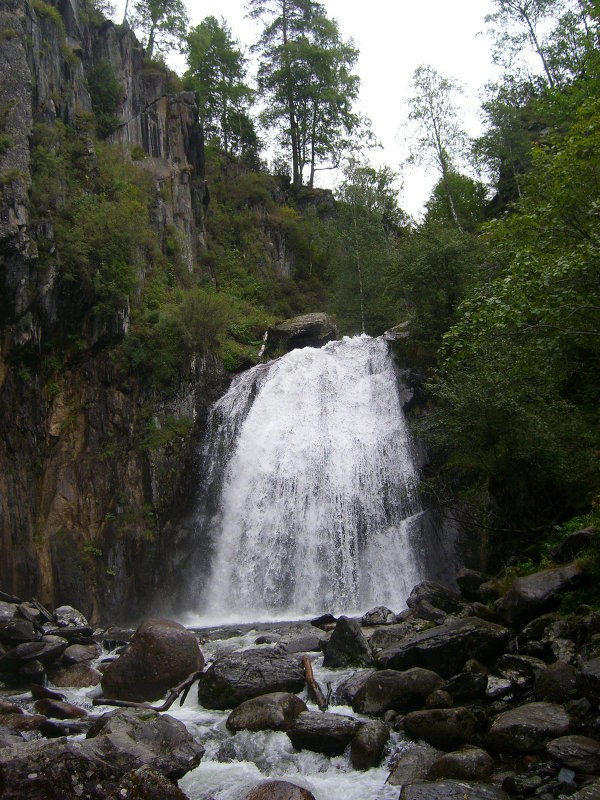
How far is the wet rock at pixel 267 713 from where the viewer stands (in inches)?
290

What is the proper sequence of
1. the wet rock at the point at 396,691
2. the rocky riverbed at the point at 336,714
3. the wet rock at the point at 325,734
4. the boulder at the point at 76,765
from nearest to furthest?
1. the boulder at the point at 76,765
2. the rocky riverbed at the point at 336,714
3. the wet rock at the point at 325,734
4. the wet rock at the point at 396,691

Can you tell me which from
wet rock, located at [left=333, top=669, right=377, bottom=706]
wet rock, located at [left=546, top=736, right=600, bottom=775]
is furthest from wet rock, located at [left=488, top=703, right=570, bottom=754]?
wet rock, located at [left=333, top=669, right=377, bottom=706]

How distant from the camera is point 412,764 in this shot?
6.19 meters

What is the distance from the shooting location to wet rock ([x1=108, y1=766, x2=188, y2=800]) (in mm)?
4895

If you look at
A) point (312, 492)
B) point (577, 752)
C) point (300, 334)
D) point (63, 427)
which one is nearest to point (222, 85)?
point (300, 334)

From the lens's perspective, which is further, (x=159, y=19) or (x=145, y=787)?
(x=159, y=19)

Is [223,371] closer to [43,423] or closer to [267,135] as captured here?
[43,423]

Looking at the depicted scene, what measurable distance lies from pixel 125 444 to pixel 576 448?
41.9 ft

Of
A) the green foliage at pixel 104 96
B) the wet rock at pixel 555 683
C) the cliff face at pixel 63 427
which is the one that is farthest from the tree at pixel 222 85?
the wet rock at pixel 555 683

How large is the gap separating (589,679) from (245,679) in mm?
4632

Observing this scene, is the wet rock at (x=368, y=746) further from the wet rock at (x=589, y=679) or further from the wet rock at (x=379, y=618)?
the wet rock at (x=379, y=618)

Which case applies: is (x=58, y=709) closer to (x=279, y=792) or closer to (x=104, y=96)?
(x=279, y=792)

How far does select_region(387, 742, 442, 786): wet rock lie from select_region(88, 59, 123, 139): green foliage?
26264 millimetres

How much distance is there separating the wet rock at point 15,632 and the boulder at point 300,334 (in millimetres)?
15736
